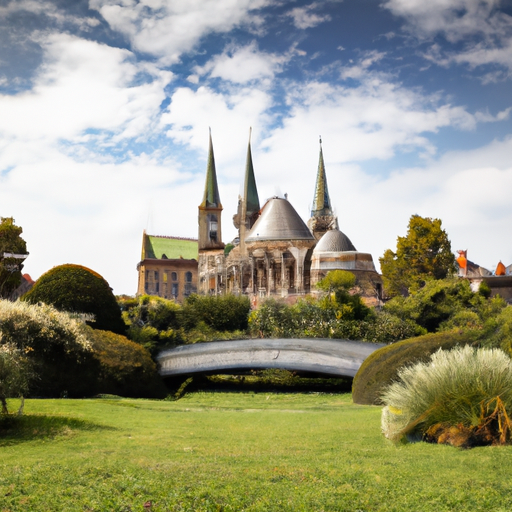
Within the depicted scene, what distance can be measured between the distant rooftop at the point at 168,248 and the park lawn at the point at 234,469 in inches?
2778

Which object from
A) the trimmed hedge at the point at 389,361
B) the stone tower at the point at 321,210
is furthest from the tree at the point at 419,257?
the trimmed hedge at the point at 389,361

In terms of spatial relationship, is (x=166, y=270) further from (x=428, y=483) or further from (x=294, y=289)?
(x=428, y=483)

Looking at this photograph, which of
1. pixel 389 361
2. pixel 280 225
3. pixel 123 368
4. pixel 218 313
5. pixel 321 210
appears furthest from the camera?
pixel 321 210

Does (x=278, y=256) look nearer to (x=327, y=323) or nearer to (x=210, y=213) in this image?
(x=210, y=213)

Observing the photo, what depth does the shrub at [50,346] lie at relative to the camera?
13766 millimetres

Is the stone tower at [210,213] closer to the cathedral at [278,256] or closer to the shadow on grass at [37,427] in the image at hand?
the cathedral at [278,256]

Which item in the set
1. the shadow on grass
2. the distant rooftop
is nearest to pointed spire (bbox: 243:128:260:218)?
the distant rooftop

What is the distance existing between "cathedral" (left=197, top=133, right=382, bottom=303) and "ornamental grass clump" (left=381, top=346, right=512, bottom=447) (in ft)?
100

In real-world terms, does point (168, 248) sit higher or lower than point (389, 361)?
higher

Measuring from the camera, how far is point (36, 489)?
23.9ft

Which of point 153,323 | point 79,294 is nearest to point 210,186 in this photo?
point 153,323

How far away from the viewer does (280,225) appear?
4888 centimetres

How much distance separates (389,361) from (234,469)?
9.49 m

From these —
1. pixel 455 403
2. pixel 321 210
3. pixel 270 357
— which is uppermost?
pixel 321 210
